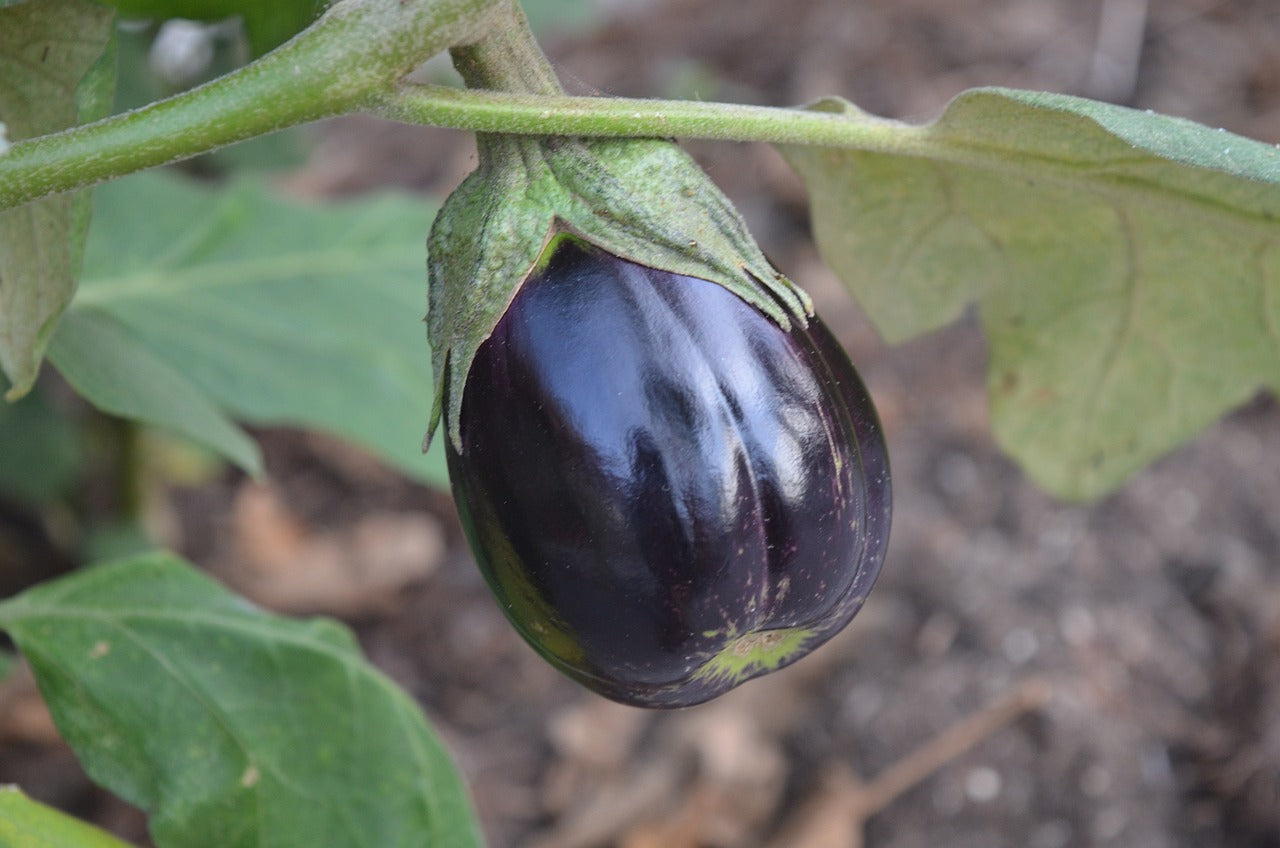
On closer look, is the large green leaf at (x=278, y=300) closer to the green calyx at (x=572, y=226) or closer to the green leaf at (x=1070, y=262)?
the green leaf at (x=1070, y=262)

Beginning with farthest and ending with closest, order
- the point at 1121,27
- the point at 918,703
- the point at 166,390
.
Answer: the point at 1121,27, the point at 918,703, the point at 166,390

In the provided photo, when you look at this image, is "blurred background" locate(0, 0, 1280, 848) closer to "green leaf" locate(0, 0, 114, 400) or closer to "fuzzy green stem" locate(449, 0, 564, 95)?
"green leaf" locate(0, 0, 114, 400)

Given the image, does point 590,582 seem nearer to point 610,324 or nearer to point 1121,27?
point 610,324

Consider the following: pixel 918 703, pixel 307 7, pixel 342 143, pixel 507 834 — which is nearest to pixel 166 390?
pixel 307 7

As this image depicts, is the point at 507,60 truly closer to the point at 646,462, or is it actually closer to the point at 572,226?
the point at 572,226

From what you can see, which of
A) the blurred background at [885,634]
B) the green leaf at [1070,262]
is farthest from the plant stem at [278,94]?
the blurred background at [885,634]

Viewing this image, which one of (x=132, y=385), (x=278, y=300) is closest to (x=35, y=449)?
(x=278, y=300)
